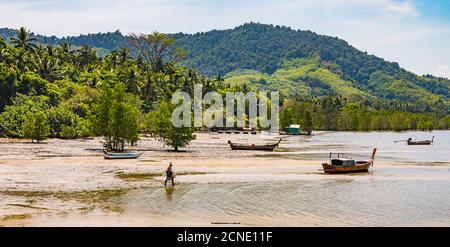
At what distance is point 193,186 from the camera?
43.8m

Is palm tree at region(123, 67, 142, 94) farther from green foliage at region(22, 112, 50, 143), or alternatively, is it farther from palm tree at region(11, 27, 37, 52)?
green foliage at region(22, 112, 50, 143)

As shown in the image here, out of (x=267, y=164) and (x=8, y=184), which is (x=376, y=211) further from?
(x=267, y=164)

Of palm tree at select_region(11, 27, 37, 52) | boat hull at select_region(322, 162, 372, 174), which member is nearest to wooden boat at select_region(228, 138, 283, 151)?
boat hull at select_region(322, 162, 372, 174)

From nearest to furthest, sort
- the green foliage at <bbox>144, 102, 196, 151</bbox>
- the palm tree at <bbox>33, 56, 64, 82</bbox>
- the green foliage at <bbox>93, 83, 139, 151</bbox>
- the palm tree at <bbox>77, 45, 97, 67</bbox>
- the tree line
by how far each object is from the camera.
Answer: the green foliage at <bbox>93, 83, 139, 151</bbox> → the tree line → the green foliage at <bbox>144, 102, 196, 151</bbox> → the palm tree at <bbox>33, 56, 64, 82</bbox> → the palm tree at <bbox>77, 45, 97, 67</bbox>

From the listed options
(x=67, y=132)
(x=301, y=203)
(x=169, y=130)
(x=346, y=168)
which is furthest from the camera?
(x=67, y=132)

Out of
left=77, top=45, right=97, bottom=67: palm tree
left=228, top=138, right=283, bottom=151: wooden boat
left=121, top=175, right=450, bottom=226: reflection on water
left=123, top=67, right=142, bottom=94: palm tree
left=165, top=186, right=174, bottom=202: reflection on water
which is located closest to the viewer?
left=121, top=175, right=450, bottom=226: reflection on water

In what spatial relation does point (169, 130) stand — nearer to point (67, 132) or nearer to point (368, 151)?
point (67, 132)

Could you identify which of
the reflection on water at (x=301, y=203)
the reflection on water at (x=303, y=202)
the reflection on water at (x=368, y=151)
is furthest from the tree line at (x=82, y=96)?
the reflection on water at (x=301, y=203)

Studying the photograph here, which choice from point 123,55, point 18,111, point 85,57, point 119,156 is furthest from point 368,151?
point 123,55

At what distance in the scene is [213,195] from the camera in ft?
128

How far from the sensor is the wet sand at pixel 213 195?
98.2ft

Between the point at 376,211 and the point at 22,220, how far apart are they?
22.2m

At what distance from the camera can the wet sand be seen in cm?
2992
